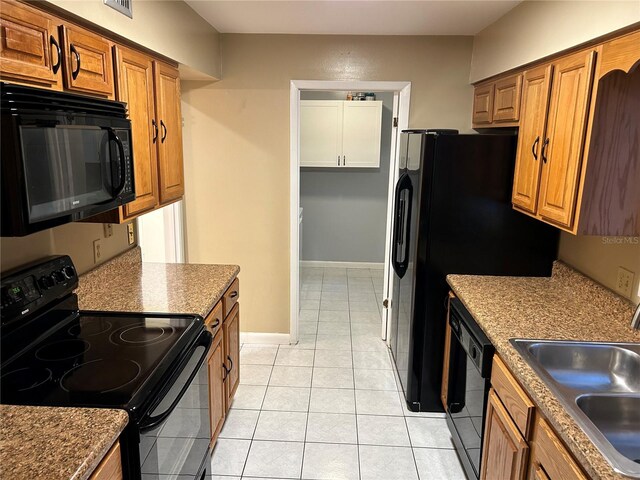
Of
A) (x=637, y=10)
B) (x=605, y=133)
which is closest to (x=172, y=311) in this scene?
(x=605, y=133)

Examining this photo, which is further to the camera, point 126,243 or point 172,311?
point 126,243

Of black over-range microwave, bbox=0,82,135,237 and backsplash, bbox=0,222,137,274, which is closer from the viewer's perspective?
black over-range microwave, bbox=0,82,135,237

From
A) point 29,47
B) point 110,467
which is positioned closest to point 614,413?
point 110,467

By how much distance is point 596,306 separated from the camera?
2148mm

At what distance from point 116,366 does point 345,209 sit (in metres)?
4.44

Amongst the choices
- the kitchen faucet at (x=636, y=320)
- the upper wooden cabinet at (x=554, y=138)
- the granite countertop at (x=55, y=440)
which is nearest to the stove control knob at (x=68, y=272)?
the granite countertop at (x=55, y=440)

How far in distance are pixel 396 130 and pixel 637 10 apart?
6.74 ft

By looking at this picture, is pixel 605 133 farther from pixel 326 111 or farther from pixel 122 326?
pixel 326 111

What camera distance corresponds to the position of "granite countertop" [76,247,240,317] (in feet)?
6.70

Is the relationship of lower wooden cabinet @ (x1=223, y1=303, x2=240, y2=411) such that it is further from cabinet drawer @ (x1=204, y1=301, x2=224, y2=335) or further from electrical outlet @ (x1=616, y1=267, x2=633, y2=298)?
electrical outlet @ (x1=616, y1=267, x2=633, y2=298)

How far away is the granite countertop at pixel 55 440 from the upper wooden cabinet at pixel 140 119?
97 centimetres

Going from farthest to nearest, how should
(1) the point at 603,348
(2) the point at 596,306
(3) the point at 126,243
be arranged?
(3) the point at 126,243, (2) the point at 596,306, (1) the point at 603,348

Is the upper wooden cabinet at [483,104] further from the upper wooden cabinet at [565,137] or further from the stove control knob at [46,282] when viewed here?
the stove control knob at [46,282]

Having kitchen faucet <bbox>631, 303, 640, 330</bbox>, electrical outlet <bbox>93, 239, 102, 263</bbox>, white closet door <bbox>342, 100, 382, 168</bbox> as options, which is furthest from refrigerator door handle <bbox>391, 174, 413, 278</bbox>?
white closet door <bbox>342, 100, 382, 168</bbox>
